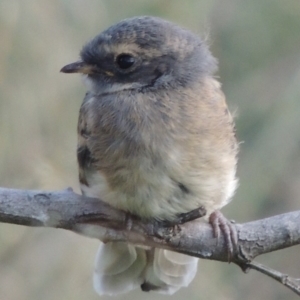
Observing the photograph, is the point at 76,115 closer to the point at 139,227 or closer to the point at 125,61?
the point at 125,61

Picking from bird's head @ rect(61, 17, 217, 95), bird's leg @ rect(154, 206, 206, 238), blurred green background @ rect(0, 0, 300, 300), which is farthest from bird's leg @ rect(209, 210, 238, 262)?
blurred green background @ rect(0, 0, 300, 300)

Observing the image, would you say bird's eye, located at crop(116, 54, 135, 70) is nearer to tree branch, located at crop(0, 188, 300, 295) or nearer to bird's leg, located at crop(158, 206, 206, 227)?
tree branch, located at crop(0, 188, 300, 295)

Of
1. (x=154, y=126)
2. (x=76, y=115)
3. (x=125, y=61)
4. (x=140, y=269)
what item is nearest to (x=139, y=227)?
(x=154, y=126)

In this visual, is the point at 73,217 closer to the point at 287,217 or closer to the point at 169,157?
the point at 169,157

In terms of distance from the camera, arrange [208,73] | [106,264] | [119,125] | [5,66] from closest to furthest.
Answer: [119,125], [208,73], [106,264], [5,66]

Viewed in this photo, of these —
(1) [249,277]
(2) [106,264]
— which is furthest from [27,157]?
(1) [249,277]
